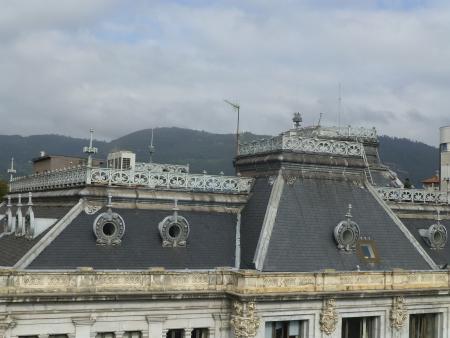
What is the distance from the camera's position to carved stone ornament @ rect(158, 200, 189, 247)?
36688 mm

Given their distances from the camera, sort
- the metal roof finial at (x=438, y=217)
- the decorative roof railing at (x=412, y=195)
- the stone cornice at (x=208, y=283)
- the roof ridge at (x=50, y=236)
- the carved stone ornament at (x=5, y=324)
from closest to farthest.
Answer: the carved stone ornament at (x=5, y=324), the stone cornice at (x=208, y=283), the roof ridge at (x=50, y=236), the decorative roof railing at (x=412, y=195), the metal roof finial at (x=438, y=217)

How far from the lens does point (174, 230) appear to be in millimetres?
37188

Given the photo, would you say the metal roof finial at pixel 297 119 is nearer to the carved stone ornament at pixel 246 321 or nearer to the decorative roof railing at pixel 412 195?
the decorative roof railing at pixel 412 195

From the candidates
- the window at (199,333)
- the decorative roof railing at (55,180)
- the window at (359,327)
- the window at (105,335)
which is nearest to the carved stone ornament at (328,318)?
the window at (359,327)

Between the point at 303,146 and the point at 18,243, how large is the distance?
18895mm

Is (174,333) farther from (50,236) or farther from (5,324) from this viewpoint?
(5,324)

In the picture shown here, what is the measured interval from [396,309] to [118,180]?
62.0ft

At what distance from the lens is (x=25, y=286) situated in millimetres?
30750

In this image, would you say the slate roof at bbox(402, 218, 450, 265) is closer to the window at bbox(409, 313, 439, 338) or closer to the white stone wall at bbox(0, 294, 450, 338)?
the window at bbox(409, 313, 439, 338)

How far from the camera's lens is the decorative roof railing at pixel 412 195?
152 feet

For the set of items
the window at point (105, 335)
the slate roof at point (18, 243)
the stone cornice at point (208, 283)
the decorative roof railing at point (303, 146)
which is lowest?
the window at point (105, 335)

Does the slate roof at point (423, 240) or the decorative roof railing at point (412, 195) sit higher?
the decorative roof railing at point (412, 195)

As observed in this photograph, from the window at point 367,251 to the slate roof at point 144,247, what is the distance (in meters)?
8.21

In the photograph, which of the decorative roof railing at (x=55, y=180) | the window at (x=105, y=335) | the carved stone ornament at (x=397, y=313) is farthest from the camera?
the carved stone ornament at (x=397, y=313)
